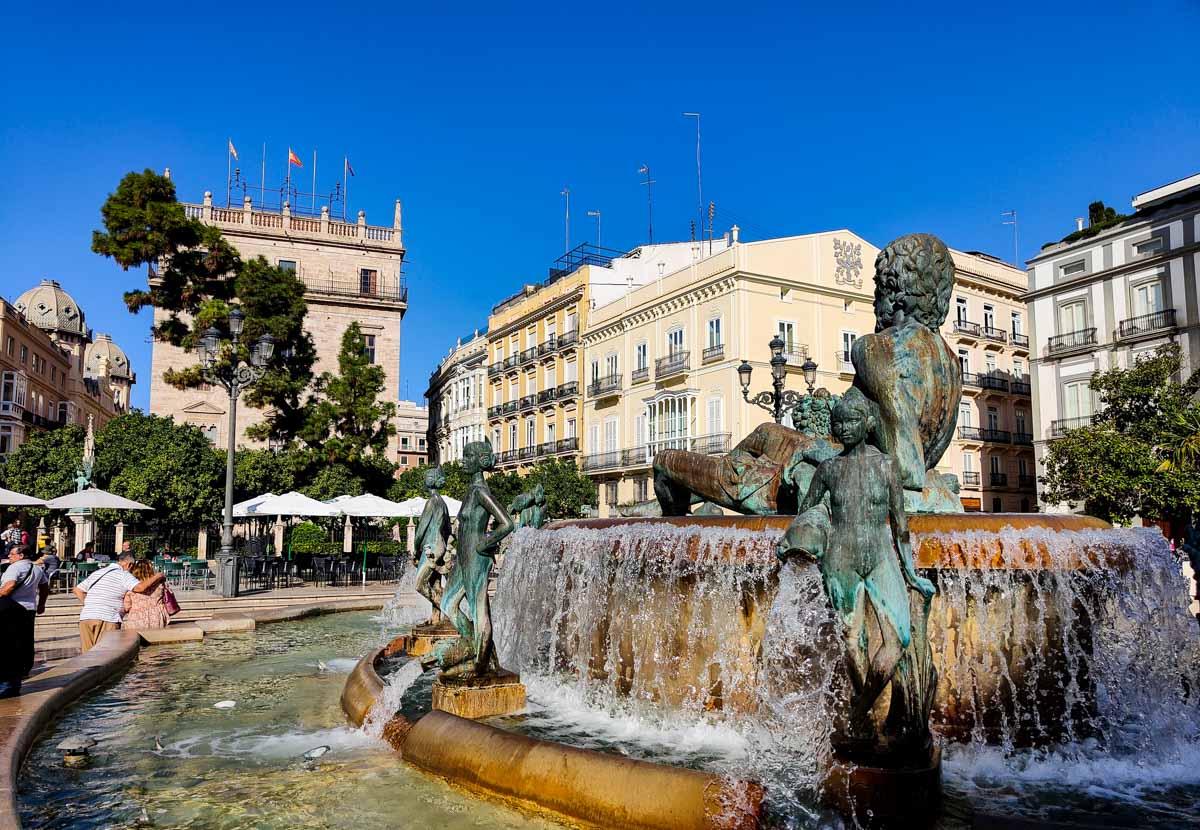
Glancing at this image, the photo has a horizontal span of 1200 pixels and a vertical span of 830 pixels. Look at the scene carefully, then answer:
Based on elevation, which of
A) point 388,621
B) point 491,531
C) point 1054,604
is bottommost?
point 388,621

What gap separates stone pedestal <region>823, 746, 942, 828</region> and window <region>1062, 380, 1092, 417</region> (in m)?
33.4

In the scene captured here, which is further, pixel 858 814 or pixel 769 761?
pixel 769 761

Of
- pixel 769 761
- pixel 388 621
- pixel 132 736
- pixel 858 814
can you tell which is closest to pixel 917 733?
pixel 858 814

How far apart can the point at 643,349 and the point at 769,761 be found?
120ft

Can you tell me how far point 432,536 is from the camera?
7867mm

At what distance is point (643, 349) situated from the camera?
4100 cm

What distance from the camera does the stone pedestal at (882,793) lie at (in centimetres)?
367

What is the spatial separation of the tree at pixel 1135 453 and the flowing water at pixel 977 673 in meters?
19.0

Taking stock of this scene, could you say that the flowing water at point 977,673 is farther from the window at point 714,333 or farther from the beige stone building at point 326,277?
the beige stone building at point 326,277

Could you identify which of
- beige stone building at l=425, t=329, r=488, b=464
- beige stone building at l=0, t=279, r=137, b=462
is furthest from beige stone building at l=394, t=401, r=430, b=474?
beige stone building at l=0, t=279, r=137, b=462

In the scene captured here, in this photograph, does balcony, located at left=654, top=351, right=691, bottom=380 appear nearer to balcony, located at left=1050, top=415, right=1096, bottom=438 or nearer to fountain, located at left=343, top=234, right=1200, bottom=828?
balcony, located at left=1050, top=415, right=1096, bottom=438

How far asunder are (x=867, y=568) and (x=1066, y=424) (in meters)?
34.0

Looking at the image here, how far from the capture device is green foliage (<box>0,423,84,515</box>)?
30688 mm

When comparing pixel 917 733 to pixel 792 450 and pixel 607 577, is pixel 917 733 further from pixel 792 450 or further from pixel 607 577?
pixel 792 450
